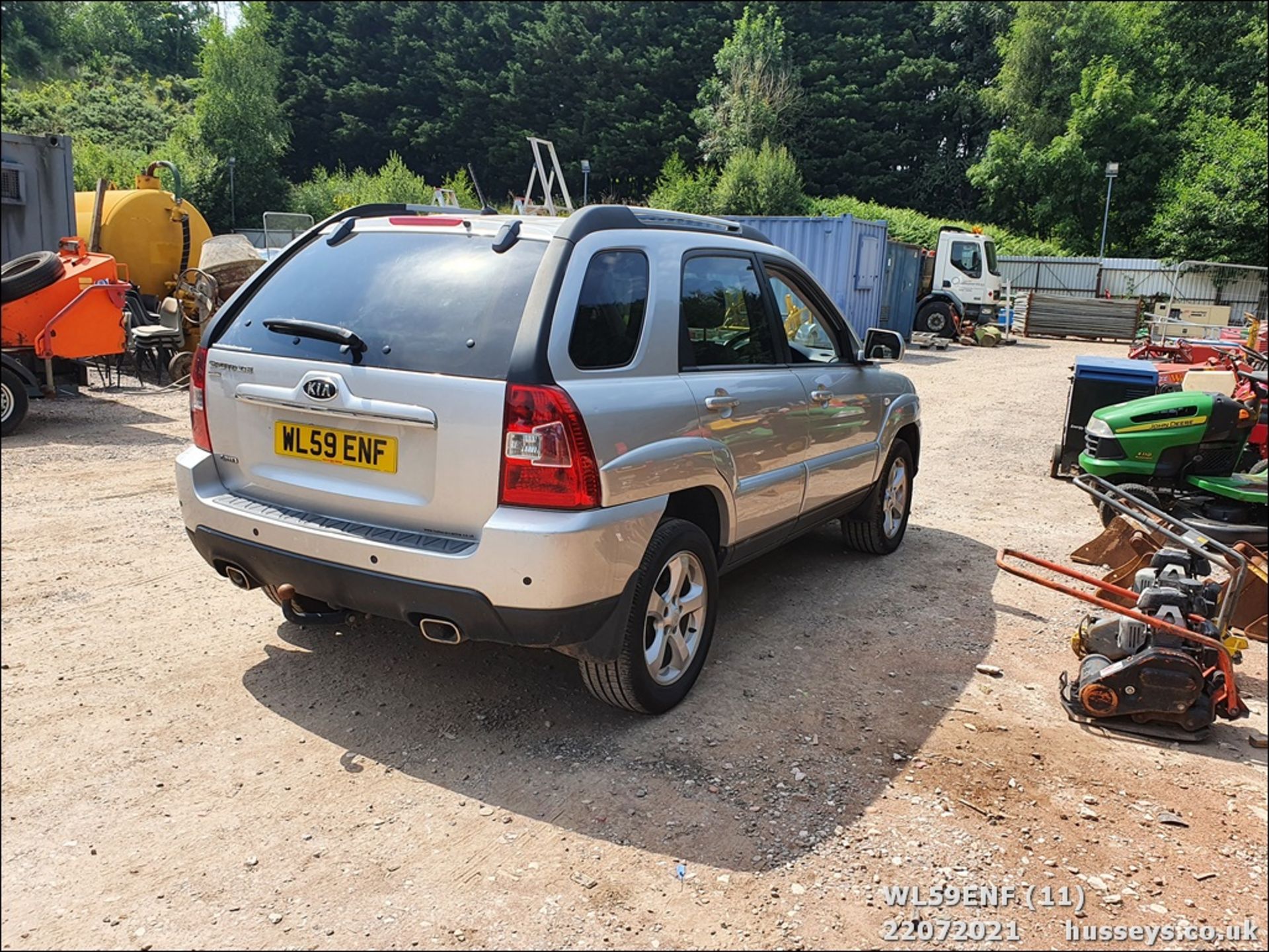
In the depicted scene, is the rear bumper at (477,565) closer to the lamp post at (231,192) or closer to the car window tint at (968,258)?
the car window tint at (968,258)

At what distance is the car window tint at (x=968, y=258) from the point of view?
84.6 ft

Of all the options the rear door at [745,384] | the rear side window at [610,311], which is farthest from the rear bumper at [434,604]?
the rear door at [745,384]

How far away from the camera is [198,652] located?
3.90m

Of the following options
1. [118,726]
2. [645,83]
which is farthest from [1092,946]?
[645,83]

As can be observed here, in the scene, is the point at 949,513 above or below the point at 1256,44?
below

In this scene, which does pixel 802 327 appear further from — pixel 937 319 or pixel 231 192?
pixel 231 192

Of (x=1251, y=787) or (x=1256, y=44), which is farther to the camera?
(x=1256, y=44)

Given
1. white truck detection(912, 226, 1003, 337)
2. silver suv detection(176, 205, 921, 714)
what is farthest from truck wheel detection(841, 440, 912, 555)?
white truck detection(912, 226, 1003, 337)

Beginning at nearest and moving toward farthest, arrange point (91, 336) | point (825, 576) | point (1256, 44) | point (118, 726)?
point (118, 726) < point (825, 576) < point (91, 336) < point (1256, 44)

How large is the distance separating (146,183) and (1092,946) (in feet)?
55.5

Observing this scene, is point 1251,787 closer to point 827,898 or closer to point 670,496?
point 827,898

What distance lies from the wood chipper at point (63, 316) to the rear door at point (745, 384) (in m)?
4.61

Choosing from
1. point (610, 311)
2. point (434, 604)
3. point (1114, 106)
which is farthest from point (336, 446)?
point (1114, 106)

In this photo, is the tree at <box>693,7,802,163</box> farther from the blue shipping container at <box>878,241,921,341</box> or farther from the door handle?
the door handle
